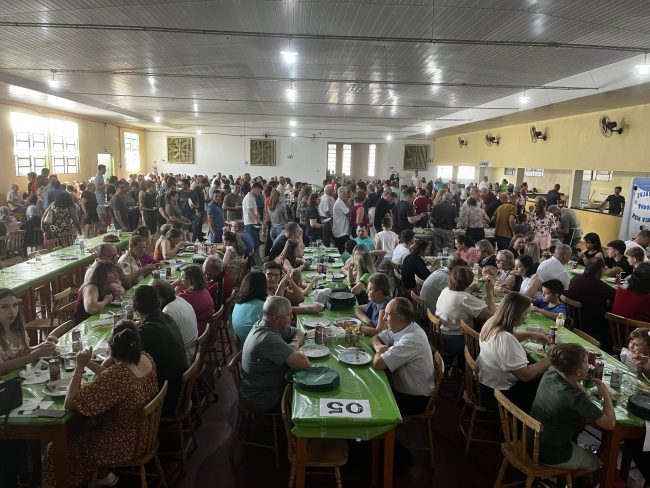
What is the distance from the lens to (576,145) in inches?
458

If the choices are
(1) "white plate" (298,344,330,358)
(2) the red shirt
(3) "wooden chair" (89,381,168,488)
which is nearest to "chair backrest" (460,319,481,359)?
(1) "white plate" (298,344,330,358)

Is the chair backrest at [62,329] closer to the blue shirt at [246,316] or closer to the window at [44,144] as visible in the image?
the blue shirt at [246,316]

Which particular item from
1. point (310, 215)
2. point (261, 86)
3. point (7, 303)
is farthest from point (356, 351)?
point (261, 86)

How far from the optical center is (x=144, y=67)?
8625mm

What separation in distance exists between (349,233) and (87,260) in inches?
175

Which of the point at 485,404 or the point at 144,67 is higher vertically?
the point at 144,67

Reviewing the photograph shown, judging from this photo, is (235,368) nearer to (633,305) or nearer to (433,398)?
(433,398)

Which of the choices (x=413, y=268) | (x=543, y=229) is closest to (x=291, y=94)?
(x=543, y=229)

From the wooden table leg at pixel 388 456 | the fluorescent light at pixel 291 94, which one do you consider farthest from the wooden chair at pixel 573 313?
the fluorescent light at pixel 291 94

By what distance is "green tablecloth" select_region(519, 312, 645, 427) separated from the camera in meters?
2.90

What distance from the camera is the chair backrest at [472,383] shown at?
3.69 m

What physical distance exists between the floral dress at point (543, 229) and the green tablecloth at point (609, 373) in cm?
399

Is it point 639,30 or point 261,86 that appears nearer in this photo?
point 639,30

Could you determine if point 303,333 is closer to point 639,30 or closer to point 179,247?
point 179,247
